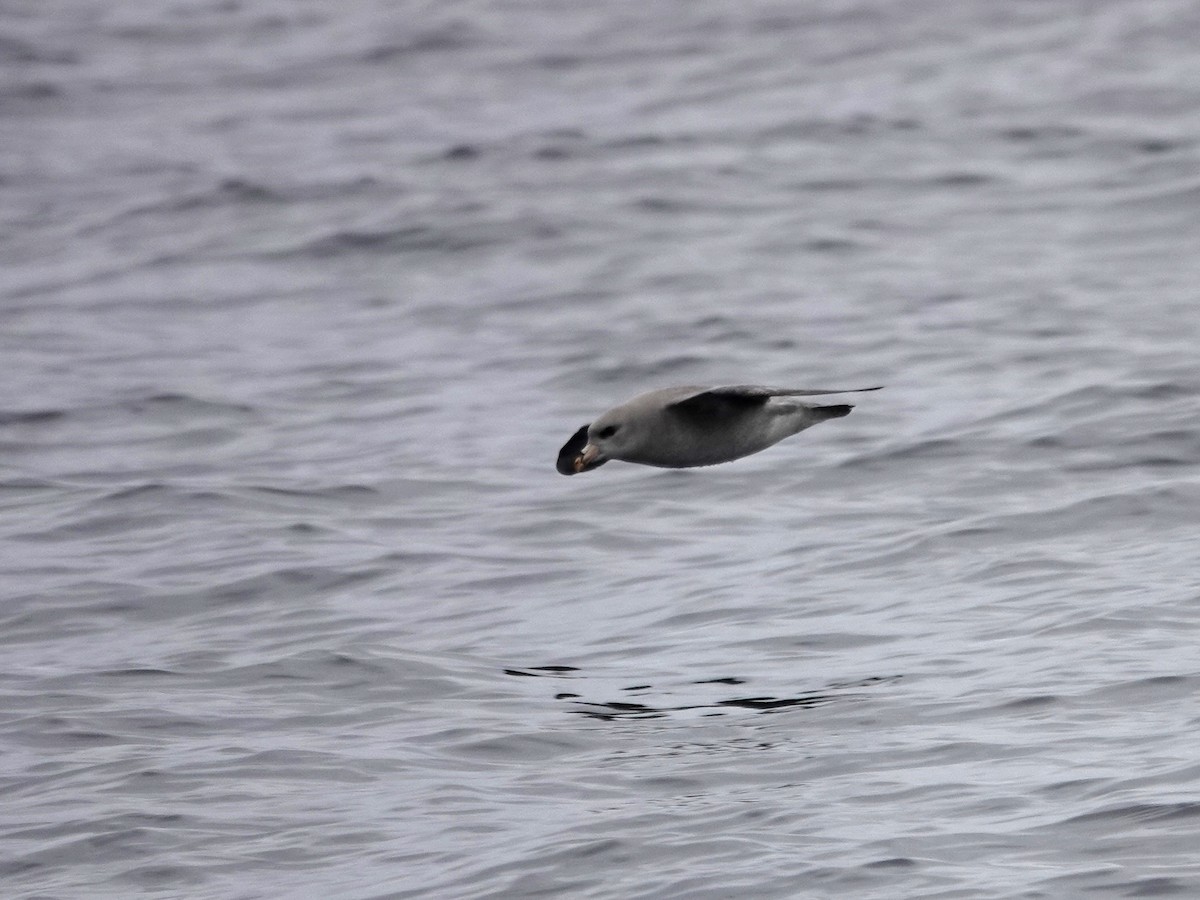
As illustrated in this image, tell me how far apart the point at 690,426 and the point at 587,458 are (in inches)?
22.8

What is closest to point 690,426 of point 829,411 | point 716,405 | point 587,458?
point 716,405

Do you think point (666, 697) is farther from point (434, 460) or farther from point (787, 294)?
point (787, 294)

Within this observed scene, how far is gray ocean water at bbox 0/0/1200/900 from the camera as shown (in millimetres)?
8906

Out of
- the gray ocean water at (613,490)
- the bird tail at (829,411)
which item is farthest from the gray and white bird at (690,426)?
the gray ocean water at (613,490)

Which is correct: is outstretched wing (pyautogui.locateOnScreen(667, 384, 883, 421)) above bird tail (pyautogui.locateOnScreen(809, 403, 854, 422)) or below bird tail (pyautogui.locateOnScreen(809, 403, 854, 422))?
above

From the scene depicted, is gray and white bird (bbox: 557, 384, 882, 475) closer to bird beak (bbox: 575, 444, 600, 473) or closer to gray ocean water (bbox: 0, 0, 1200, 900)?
bird beak (bbox: 575, 444, 600, 473)

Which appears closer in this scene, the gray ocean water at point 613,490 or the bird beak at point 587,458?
the gray ocean water at point 613,490

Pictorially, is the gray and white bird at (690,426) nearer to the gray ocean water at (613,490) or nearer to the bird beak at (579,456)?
the bird beak at (579,456)

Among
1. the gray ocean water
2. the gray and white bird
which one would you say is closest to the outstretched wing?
the gray and white bird

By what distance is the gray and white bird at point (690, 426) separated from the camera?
10.5m

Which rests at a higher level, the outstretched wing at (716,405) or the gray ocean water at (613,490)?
the outstretched wing at (716,405)

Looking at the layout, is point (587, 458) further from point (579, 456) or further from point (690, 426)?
point (690, 426)

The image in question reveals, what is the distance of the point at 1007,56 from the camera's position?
101 feet

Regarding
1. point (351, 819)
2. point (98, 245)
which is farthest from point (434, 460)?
point (98, 245)
